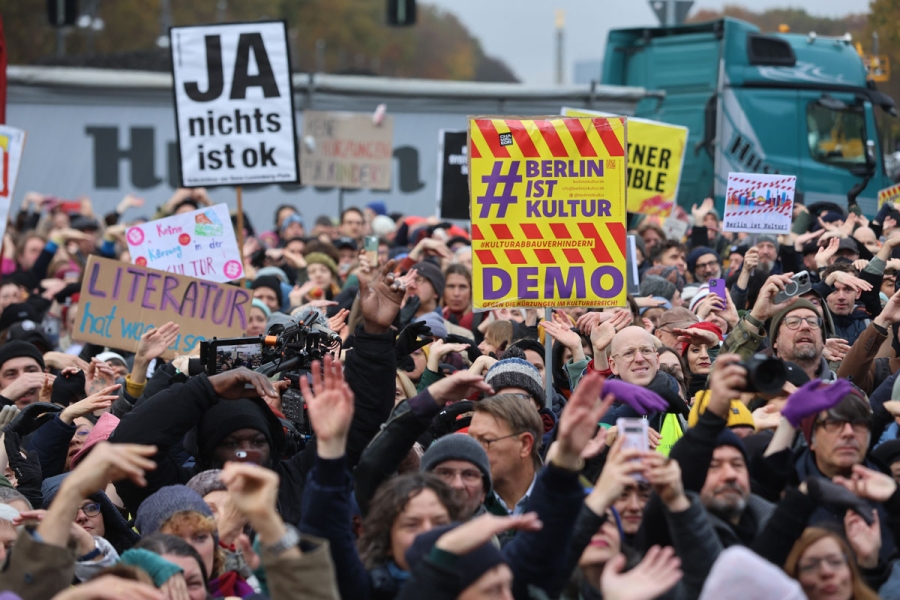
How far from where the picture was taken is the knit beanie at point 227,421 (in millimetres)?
5637

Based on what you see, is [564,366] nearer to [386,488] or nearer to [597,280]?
[597,280]

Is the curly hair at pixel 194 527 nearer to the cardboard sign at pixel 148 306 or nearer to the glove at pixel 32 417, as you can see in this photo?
the glove at pixel 32 417

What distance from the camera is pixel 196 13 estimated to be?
69.0m

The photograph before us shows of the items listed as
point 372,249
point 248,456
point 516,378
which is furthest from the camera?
point 372,249

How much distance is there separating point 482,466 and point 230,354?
163 cm

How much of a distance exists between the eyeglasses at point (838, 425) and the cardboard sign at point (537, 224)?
2.17m

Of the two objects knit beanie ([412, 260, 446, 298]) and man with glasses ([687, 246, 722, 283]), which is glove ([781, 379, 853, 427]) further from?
man with glasses ([687, 246, 722, 283])

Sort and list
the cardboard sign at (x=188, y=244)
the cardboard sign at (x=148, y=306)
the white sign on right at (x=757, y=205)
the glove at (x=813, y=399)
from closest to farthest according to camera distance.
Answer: the glove at (x=813, y=399), the cardboard sign at (x=148, y=306), the cardboard sign at (x=188, y=244), the white sign on right at (x=757, y=205)

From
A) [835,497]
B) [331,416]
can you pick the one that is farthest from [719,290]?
[331,416]

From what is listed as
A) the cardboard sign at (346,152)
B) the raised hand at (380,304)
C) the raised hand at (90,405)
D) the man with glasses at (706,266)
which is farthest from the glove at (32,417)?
the cardboard sign at (346,152)

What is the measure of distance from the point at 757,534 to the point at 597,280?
2.66 meters

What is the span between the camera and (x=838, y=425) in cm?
471


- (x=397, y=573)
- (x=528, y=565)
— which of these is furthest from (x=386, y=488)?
(x=528, y=565)

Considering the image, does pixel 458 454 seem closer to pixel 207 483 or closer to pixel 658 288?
pixel 207 483
